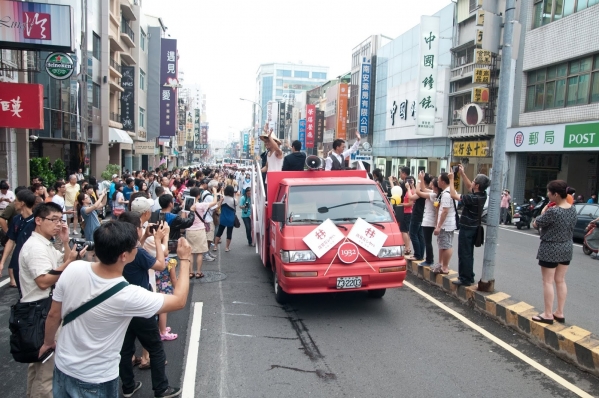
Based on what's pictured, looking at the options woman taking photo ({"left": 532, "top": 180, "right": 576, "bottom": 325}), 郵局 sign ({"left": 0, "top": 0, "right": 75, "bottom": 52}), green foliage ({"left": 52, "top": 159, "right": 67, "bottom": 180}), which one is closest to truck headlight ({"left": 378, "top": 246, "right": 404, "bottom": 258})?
woman taking photo ({"left": 532, "top": 180, "right": 576, "bottom": 325})

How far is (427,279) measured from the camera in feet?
27.1

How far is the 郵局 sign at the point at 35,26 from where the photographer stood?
12.9 m

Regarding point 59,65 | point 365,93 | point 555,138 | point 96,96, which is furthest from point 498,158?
point 365,93

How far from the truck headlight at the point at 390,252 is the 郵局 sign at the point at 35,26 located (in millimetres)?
12524

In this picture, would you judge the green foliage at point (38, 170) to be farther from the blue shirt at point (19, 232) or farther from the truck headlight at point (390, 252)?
the truck headlight at point (390, 252)

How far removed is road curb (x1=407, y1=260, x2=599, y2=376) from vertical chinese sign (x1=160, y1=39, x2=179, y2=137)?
133 feet

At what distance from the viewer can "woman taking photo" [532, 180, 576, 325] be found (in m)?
5.34

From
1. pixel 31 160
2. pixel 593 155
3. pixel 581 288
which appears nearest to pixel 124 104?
pixel 31 160

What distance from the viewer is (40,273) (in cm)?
349

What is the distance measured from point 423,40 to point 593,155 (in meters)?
12.7

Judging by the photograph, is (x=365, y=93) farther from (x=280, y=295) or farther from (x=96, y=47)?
(x=280, y=295)

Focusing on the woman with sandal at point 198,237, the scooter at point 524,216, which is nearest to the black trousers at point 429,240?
the woman with sandal at point 198,237

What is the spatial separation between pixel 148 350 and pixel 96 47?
2799cm

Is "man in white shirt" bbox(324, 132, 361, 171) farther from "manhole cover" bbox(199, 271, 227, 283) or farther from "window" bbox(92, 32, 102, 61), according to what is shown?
"window" bbox(92, 32, 102, 61)
